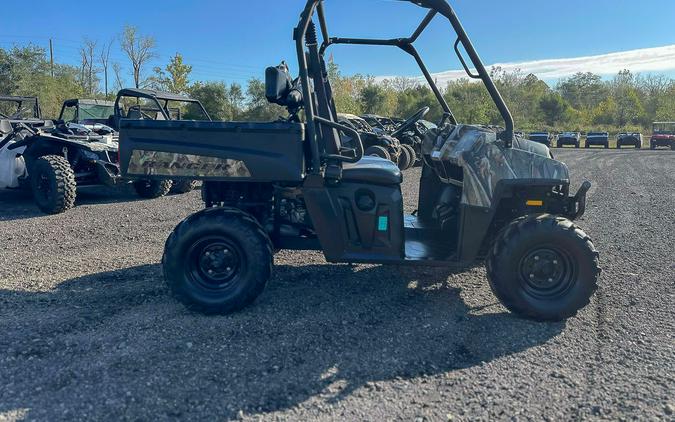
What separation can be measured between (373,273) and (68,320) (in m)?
2.49

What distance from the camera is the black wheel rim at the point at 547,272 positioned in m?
3.65

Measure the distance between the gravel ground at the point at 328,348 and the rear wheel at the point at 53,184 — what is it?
2660 millimetres

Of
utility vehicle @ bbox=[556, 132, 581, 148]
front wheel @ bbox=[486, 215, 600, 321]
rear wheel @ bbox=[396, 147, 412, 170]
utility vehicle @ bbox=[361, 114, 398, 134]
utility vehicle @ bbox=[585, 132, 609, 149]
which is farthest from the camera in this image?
utility vehicle @ bbox=[556, 132, 581, 148]

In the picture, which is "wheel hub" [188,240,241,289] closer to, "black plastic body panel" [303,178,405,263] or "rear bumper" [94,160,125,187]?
"black plastic body panel" [303,178,405,263]

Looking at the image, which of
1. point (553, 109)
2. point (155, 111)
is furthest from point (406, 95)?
point (155, 111)

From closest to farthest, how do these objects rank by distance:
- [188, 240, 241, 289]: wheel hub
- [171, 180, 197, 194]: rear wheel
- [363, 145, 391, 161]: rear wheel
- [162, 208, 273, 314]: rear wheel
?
1. [162, 208, 273, 314]: rear wheel
2. [188, 240, 241, 289]: wheel hub
3. [171, 180, 197, 194]: rear wheel
4. [363, 145, 391, 161]: rear wheel

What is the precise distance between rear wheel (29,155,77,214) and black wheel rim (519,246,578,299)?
691cm

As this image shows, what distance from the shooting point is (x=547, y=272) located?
367 centimetres

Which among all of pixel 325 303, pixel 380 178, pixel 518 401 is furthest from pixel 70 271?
pixel 518 401

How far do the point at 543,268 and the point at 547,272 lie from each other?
4 cm

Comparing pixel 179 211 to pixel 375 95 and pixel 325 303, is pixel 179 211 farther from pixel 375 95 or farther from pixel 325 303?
pixel 375 95

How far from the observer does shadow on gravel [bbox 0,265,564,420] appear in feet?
8.91

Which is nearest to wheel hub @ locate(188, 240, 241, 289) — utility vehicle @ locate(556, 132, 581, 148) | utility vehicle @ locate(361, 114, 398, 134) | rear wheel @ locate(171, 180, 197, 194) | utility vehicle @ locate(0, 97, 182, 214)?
utility vehicle @ locate(0, 97, 182, 214)

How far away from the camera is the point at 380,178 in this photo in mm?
3830
